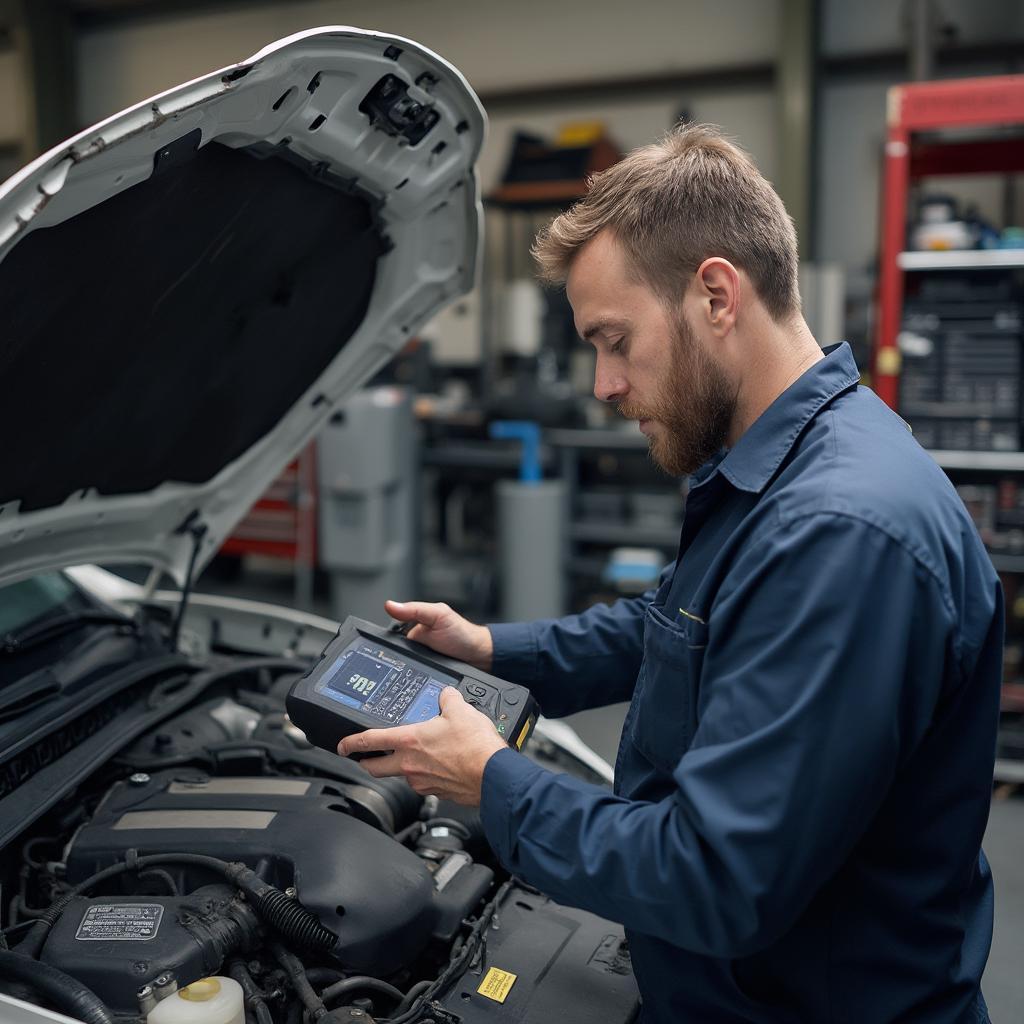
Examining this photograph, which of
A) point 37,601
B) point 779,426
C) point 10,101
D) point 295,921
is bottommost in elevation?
point 295,921

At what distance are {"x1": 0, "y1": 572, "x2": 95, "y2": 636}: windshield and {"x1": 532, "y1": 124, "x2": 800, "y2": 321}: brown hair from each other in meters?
1.25

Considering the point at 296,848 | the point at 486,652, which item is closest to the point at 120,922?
the point at 296,848

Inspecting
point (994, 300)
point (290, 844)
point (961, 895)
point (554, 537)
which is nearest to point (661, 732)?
point (961, 895)

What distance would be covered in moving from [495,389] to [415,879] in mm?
Result: 4742

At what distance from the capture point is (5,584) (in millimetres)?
1722

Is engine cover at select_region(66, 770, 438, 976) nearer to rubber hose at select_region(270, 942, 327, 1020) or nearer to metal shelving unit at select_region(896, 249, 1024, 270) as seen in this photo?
rubber hose at select_region(270, 942, 327, 1020)

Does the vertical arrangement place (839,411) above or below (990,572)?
above

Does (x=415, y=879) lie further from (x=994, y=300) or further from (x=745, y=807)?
(x=994, y=300)

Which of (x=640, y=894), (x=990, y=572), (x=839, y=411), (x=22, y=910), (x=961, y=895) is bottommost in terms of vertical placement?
(x=22, y=910)

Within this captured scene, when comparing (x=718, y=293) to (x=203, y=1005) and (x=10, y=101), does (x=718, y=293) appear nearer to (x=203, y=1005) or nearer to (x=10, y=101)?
(x=203, y=1005)

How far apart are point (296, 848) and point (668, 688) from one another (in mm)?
601

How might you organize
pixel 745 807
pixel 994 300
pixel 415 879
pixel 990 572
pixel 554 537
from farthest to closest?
pixel 554 537, pixel 994 300, pixel 415 879, pixel 990 572, pixel 745 807

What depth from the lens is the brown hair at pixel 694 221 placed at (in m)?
1.17

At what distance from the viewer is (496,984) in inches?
53.7
